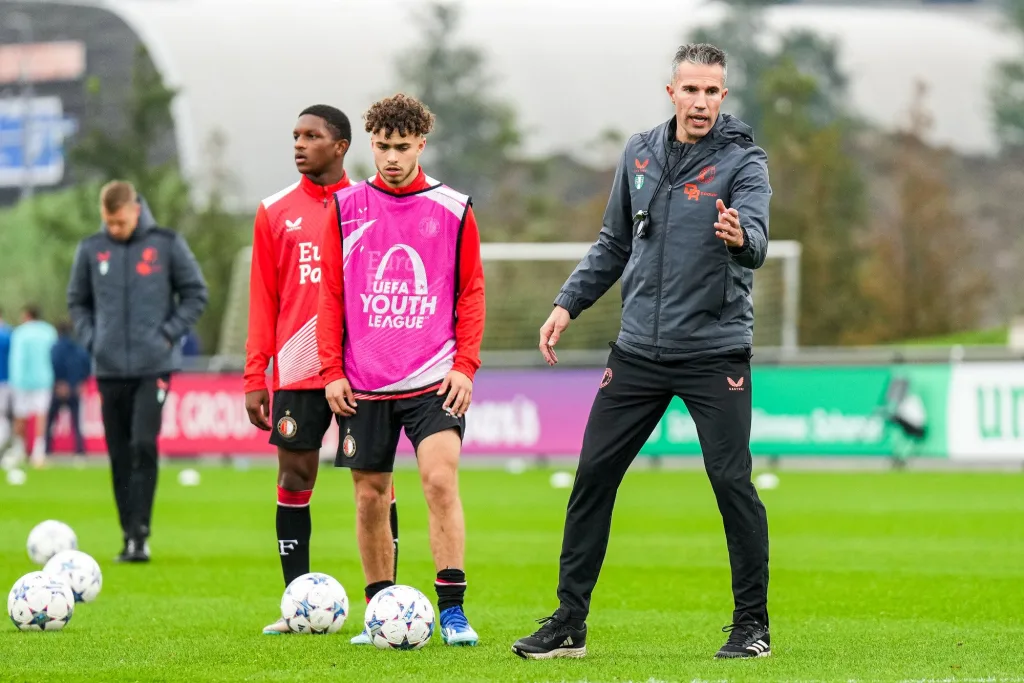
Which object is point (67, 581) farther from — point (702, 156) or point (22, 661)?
point (702, 156)

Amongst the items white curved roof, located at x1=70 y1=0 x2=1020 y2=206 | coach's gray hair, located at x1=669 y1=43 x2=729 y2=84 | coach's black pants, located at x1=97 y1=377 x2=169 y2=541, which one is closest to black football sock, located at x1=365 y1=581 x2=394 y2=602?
coach's gray hair, located at x1=669 y1=43 x2=729 y2=84

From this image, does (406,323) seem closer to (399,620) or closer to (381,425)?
(381,425)

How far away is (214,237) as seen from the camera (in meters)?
46.7

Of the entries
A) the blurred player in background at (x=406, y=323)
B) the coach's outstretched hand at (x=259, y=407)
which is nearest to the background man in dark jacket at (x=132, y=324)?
the coach's outstretched hand at (x=259, y=407)

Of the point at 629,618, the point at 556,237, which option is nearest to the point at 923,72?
the point at 556,237

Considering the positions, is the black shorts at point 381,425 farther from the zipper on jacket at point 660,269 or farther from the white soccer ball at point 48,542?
the white soccer ball at point 48,542

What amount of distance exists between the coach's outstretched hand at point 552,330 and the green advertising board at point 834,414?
1378 cm

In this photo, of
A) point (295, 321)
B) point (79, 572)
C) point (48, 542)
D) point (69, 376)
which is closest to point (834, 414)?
point (69, 376)

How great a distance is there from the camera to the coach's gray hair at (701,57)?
6992 millimetres

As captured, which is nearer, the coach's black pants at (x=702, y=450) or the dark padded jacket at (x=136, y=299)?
the coach's black pants at (x=702, y=450)

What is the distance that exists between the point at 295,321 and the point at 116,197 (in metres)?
3.69

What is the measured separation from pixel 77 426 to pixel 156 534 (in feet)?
37.3

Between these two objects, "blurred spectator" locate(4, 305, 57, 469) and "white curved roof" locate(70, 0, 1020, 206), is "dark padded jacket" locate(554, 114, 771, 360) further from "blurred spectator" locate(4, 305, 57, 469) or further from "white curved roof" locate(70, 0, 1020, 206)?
"white curved roof" locate(70, 0, 1020, 206)

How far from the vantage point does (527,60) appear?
6600 cm
